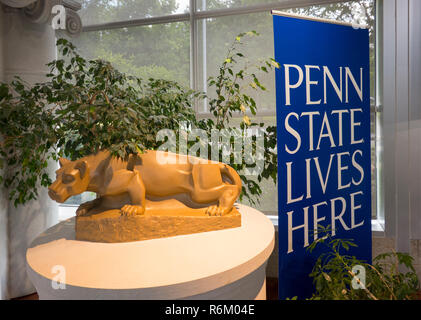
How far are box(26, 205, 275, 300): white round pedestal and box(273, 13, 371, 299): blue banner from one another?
1.48ft

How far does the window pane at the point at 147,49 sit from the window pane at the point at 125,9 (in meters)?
0.10

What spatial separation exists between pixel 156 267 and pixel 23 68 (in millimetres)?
2103

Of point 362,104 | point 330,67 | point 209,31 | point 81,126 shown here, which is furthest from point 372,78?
point 81,126

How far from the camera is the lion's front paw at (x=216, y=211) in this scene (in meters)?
1.51

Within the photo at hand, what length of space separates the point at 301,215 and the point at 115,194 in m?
0.94

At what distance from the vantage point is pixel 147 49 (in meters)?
3.21

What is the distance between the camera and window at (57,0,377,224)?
283cm
